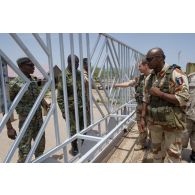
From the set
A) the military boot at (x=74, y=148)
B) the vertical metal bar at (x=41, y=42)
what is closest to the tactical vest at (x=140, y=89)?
the military boot at (x=74, y=148)

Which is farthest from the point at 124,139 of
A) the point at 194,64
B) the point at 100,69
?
the point at 194,64

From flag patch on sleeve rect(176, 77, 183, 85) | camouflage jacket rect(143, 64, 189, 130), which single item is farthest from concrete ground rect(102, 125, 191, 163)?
flag patch on sleeve rect(176, 77, 183, 85)

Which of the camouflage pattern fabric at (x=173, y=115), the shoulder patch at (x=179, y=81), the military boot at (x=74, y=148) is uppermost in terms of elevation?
the shoulder patch at (x=179, y=81)

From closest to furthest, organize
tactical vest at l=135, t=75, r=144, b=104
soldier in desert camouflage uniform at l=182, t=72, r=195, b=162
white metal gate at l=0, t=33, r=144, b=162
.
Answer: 1. white metal gate at l=0, t=33, r=144, b=162
2. soldier in desert camouflage uniform at l=182, t=72, r=195, b=162
3. tactical vest at l=135, t=75, r=144, b=104

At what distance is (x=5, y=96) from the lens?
1.75 m

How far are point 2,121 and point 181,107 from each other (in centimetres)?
194

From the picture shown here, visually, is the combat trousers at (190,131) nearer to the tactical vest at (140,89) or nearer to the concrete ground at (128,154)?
the concrete ground at (128,154)

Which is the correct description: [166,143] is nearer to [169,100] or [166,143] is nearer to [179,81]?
[169,100]

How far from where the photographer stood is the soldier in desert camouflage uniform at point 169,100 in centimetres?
222

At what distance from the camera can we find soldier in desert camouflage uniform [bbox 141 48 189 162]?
7.29ft

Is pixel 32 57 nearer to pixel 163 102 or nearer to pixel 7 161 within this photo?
pixel 7 161

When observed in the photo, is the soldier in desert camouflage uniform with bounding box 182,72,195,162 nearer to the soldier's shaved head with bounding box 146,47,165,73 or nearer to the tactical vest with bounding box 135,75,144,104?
the tactical vest with bounding box 135,75,144,104

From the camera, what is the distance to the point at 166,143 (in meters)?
2.45

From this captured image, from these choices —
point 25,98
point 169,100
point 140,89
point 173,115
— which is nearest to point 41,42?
point 25,98
